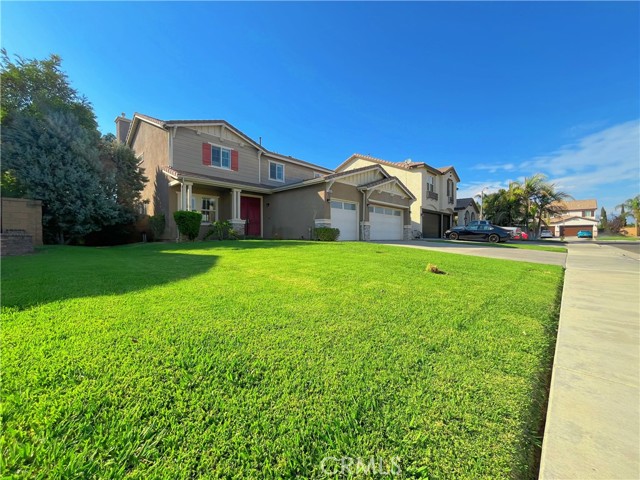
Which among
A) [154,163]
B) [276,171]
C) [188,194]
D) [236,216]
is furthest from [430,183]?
[154,163]

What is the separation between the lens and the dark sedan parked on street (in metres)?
19.1

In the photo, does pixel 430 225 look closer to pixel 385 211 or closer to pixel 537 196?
pixel 385 211

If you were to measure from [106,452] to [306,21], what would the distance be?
1301 cm

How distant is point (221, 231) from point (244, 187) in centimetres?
281

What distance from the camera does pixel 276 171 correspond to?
57.6ft

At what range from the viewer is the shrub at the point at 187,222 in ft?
38.8

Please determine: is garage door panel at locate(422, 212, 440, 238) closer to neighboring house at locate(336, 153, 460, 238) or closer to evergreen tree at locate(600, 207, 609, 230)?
neighboring house at locate(336, 153, 460, 238)

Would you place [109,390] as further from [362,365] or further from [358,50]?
[358,50]

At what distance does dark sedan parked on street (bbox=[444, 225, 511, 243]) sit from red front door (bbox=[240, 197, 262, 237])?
51.3 feet

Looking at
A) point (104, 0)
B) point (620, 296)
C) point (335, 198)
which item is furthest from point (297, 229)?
point (620, 296)

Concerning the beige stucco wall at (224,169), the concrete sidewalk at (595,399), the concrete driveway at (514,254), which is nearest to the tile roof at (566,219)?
the concrete driveway at (514,254)

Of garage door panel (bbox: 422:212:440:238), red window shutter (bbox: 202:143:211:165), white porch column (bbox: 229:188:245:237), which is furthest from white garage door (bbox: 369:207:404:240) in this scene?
red window shutter (bbox: 202:143:211:165)

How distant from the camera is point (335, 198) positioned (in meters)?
14.5

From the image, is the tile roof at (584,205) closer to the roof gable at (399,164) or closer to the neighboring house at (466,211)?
the neighboring house at (466,211)
